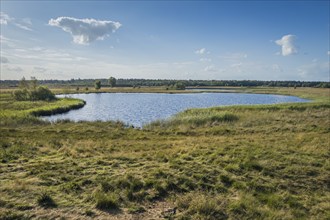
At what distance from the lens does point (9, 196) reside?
21.8 feet

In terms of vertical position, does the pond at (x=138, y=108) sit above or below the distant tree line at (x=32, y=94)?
below

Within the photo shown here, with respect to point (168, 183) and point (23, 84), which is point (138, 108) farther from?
point (23, 84)

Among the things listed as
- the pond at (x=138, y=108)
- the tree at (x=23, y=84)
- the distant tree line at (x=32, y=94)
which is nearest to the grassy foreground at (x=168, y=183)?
the pond at (x=138, y=108)

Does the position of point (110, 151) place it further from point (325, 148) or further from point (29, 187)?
point (325, 148)

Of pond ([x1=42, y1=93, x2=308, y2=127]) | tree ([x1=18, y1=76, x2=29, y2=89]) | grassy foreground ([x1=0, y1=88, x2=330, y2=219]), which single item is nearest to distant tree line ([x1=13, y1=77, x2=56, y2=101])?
tree ([x1=18, y1=76, x2=29, y2=89])

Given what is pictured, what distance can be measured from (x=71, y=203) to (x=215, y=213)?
355 centimetres

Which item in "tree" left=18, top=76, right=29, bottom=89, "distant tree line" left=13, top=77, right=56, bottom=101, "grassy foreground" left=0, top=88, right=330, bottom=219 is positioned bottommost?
"grassy foreground" left=0, top=88, right=330, bottom=219

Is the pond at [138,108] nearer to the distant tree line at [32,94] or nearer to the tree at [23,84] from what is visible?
the distant tree line at [32,94]

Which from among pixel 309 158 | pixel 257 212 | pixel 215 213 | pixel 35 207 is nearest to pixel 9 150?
pixel 35 207

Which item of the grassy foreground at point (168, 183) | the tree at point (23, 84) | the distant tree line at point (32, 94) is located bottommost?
the grassy foreground at point (168, 183)

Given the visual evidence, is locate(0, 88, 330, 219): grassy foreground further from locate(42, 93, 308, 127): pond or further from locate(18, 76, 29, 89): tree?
locate(18, 76, 29, 89): tree

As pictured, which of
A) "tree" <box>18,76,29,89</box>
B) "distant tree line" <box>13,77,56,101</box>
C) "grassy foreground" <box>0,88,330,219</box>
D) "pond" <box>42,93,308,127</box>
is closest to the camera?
"grassy foreground" <box>0,88,330,219</box>

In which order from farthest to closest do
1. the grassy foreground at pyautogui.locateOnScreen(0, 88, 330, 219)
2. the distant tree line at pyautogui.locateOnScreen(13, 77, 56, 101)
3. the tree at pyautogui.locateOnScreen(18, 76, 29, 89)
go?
the tree at pyautogui.locateOnScreen(18, 76, 29, 89)
the distant tree line at pyautogui.locateOnScreen(13, 77, 56, 101)
the grassy foreground at pyautogui.locateOnScreen(0, 88, 330, 219)

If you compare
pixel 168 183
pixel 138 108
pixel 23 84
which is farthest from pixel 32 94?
pixel 168 183
